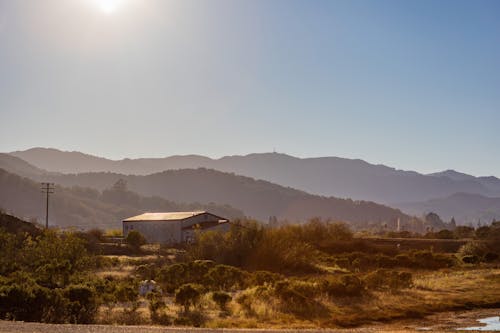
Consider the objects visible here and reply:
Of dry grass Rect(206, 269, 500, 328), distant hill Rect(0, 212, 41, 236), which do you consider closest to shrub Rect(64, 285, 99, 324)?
dry grass Rect(206, 269, 500, 328)

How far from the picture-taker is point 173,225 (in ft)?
267

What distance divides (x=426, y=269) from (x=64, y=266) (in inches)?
1298

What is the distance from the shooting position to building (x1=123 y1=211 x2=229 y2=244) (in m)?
79.9

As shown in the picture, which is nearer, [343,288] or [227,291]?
[343,288]

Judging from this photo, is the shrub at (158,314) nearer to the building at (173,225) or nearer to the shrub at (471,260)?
the shrub at (471,260)

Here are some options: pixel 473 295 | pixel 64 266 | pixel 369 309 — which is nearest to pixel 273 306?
pixel 369 309

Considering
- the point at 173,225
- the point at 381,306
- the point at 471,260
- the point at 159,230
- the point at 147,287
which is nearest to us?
the point at 381,306

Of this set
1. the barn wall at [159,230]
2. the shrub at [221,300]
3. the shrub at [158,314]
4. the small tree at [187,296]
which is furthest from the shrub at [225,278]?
the barn wall at [159,230]

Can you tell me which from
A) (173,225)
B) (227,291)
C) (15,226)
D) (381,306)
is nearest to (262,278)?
(227,291)

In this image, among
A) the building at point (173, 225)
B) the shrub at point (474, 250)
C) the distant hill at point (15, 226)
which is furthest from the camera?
the building at point (173, 225)

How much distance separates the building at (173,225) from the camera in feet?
262

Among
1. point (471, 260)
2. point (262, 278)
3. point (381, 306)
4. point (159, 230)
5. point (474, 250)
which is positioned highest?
point (159, 230)

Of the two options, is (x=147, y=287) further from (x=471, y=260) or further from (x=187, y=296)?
(x=471, y=260)

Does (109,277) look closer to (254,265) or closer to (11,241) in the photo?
(11,241)
